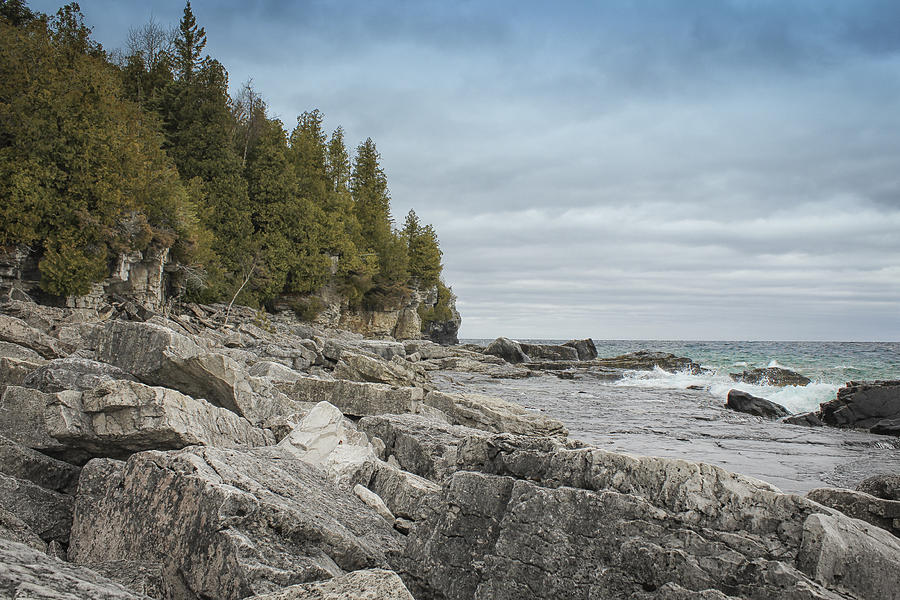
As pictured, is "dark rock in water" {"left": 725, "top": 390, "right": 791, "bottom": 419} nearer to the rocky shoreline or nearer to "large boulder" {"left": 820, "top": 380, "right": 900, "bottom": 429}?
"large boulder" {"left": 820, "top": 380, "right": 900, "bottom": 429}

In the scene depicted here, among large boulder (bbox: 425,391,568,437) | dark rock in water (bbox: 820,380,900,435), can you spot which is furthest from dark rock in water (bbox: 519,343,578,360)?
large boulder (bbox: 425,391,568,437)

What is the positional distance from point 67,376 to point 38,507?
90.6 inches

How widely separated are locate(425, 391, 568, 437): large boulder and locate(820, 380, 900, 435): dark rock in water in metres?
13.3

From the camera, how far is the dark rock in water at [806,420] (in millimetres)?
20484

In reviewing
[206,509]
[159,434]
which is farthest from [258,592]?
[159,434]

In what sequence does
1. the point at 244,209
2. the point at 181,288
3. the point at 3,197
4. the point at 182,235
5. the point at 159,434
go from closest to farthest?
the point at 159,434, the point at 3,197, the point at 182,235, the point at 181,288, the point at 244,209

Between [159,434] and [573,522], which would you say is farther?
[159,434]

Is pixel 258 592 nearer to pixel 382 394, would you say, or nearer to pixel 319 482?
pixel 319 482

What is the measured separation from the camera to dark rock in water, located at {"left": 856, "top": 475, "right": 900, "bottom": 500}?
17.6 ft

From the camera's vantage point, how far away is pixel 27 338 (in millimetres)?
9789

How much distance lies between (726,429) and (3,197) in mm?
27156

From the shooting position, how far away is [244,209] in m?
44.8

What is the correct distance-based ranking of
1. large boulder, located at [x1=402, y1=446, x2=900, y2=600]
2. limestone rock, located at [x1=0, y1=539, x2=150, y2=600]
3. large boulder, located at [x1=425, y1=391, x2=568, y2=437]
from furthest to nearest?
large boulder, located at [x1=425, y1=391, x2=568, y2=437]
large boulder, located at [x1=402, y1=446, x2=900, y2=600]
limestone rock, located at [x1=0, y1=539, x2=150, y2=600]

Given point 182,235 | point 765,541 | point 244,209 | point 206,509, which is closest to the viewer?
point 765,541
